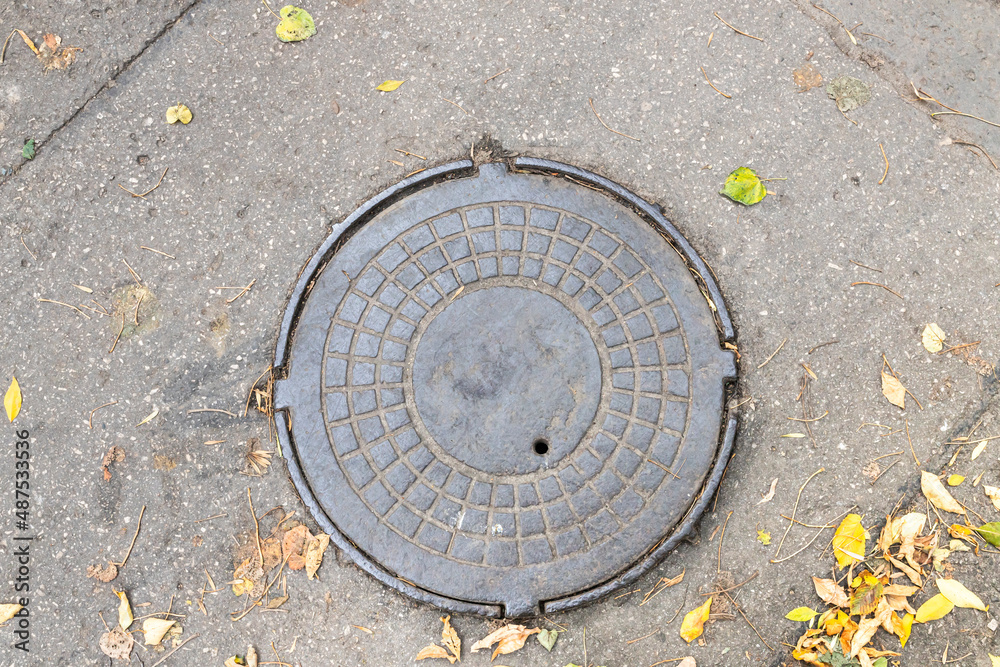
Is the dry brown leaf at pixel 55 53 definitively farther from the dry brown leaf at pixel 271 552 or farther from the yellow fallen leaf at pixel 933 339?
the yellow fallen leaf at pixel 933 339

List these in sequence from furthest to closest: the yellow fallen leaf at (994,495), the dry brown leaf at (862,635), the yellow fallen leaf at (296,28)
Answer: the yellow fallen leaf at (296,28) < the yellow fallen leaf at (994,495) < the dry brown leaf at (862,635)

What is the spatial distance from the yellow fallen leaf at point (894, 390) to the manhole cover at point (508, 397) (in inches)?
22.3

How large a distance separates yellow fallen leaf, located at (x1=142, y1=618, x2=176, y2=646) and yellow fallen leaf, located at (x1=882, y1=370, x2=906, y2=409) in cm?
255

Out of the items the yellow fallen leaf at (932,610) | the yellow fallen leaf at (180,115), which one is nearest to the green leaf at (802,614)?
the yellow fallen leaf at (932,610)

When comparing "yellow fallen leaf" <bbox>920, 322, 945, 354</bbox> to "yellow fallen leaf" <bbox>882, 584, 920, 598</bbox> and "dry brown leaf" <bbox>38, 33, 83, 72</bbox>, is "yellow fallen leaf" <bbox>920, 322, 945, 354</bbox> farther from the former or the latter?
"dry brown leaf" <bbox>38, 33, 83, 72</bbox>

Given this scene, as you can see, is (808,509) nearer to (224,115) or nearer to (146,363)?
(146,363)

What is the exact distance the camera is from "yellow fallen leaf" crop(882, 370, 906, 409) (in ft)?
7.35

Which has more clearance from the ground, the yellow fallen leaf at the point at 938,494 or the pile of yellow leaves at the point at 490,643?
the pile of yellow leaves at the point at 490,643

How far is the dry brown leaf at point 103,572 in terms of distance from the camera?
7.22ft

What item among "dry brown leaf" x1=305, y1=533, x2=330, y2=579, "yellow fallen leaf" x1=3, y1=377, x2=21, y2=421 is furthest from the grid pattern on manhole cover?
"yellow fallen leaf" x1=3, y1=377, x2=21, y2=421

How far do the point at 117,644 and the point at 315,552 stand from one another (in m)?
0.72

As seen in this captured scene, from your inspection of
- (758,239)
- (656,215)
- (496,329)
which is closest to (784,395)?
(758,239)

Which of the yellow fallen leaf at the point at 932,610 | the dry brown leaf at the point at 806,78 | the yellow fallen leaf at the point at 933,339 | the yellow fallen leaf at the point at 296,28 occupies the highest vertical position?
the yellow fallen leaf at the point at 296,28

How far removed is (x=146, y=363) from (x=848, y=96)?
2.71 meters
